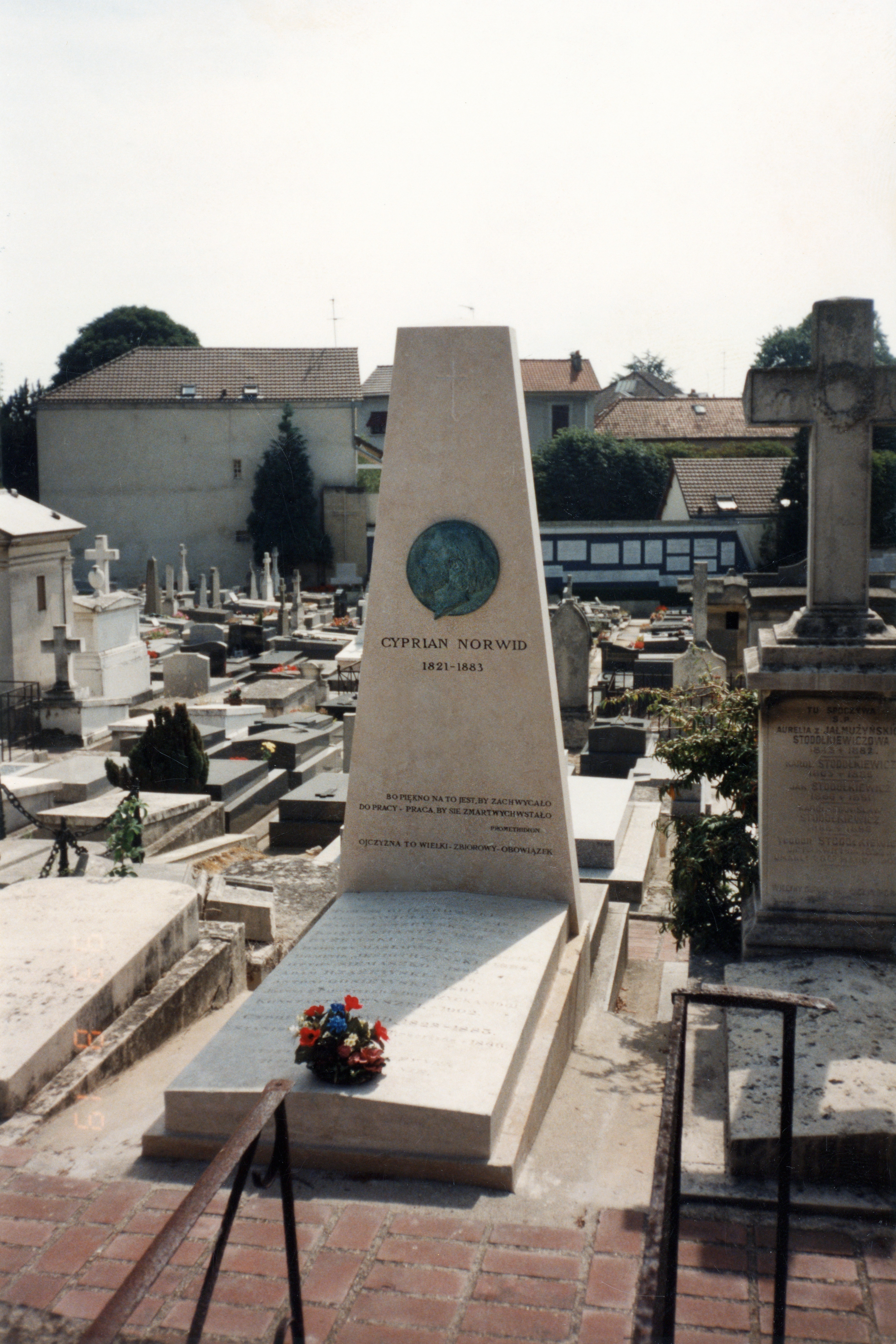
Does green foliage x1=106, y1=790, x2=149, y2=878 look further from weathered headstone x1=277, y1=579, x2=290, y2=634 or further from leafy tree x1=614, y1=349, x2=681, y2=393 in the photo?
leafy tree x1=614, y1=349, x2=681, y2=393

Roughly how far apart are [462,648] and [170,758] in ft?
20.0

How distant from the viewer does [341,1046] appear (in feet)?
14.1

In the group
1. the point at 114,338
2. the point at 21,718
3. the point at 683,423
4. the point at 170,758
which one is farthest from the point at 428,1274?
the point at 114,338

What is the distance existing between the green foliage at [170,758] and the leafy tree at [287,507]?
98.7ft

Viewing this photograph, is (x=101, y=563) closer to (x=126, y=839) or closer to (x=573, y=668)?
(x=573, y=668)

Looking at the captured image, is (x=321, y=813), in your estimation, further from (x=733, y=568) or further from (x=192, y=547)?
(x=192, y=547)

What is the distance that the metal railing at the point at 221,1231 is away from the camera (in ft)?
6.81

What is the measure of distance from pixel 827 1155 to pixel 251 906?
4189 mm

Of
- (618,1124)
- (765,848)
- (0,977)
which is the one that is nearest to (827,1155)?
(618,1124)

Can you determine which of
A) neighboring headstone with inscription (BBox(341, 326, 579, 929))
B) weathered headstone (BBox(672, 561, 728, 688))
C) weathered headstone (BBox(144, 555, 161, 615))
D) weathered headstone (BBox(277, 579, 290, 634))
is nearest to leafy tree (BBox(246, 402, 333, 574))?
weathered headstone (BBox(144, 555, 161, 615))

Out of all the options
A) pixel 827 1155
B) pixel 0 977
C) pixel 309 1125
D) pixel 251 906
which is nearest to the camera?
pixel 827 1155

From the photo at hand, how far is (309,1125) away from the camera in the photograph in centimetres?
420

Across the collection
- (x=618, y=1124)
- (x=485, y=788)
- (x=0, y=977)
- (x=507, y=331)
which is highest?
(x=507, y=331)

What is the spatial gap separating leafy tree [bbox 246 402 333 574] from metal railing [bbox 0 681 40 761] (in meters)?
25.5
